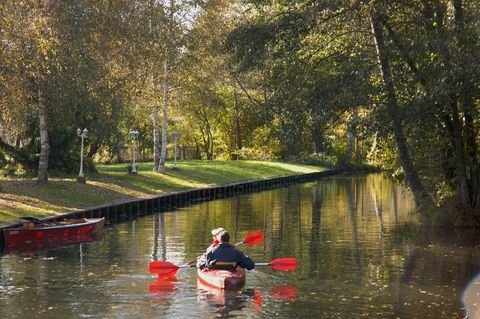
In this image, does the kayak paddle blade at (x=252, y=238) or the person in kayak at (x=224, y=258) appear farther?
the kayak paddle blade at (x=252, y=238)

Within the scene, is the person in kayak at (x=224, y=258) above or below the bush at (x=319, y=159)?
below

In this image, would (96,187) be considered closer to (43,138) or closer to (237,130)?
(43,138)

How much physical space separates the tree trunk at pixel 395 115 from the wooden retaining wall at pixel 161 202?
12271 mm

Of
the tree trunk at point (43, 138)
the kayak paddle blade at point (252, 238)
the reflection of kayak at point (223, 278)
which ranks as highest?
the tree trunk at point (43, 138)

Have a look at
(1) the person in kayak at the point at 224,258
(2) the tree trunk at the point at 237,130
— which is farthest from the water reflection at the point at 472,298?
(2) the tree trunk at the point at 237,130

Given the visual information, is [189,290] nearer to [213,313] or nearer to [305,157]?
[213,313]

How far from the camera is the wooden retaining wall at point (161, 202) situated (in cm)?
3612

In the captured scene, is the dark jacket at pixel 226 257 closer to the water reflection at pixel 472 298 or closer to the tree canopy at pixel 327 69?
the water reflection at pixel 472 298

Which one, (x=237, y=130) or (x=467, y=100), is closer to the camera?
(x=467, y=100)

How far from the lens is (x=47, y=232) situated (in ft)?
94.1

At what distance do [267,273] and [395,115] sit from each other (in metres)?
8.84

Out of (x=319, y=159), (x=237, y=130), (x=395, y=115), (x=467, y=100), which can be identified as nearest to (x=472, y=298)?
(x=467, y=100)

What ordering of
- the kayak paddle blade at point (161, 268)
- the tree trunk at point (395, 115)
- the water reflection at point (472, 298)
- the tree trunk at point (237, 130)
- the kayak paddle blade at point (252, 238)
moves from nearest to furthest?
1. the water reflection at point (472, 298)
2. the kayak paddle blade at point (161, 268)
3. the kayak paddle blade at point (252, 238)
4. the tree trunk at point (395, 115)
5. the tree trunk at point (237, 130)

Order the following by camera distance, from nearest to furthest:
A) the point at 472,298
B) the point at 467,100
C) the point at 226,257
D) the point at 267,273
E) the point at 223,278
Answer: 1. the point at 472,298
2. the point at 223,278
3. the point at 226,257
4. the point at 267,273
5. the point at 467,100
